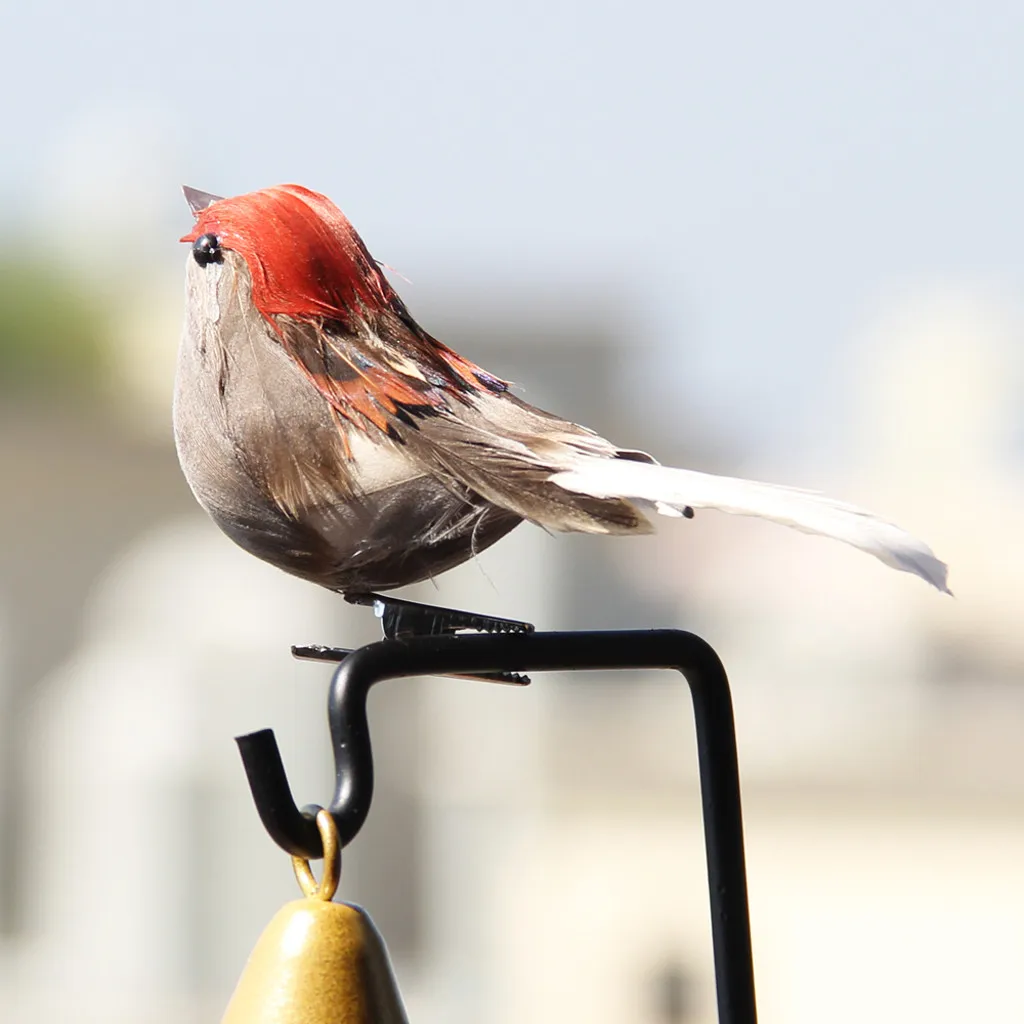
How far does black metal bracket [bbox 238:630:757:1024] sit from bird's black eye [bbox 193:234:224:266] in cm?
12

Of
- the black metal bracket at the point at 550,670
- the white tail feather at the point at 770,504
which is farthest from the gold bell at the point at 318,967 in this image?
the white tail feather at the point at 770,504

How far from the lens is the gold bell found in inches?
15.2

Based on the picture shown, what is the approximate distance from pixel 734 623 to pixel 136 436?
1.30m

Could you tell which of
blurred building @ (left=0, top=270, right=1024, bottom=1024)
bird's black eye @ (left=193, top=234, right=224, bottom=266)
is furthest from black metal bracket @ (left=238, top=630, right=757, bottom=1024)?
blurred building @ (left=0, top=270, right=1024, bottom=1024)

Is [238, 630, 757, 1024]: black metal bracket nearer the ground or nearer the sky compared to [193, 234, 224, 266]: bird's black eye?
nearer the ground

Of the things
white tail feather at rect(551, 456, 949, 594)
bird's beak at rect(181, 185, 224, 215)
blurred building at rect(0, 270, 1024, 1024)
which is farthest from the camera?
blurred building at rect(0, 270, 1024, 1024)

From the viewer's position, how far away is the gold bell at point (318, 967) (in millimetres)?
387

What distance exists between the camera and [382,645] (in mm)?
425

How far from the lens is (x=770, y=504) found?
38cm

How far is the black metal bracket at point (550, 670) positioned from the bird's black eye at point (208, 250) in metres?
0.12

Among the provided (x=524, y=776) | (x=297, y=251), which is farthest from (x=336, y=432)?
(x=524, y=776)

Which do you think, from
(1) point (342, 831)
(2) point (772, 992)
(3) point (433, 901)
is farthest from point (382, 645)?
(3) point (433, 901)

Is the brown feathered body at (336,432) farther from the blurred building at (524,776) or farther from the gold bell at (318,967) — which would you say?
the blurred building at (524,776)

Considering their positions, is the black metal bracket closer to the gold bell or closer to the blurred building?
the gold bell
